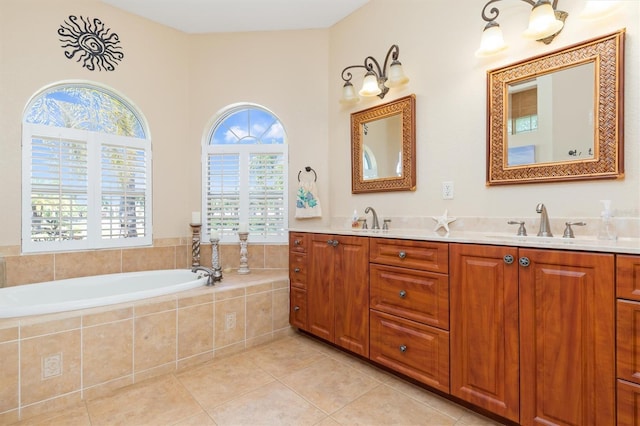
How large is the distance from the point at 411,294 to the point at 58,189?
274 centimetres

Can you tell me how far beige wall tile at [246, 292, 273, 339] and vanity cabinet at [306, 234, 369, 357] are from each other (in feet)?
1.09

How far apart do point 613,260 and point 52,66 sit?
3.64m

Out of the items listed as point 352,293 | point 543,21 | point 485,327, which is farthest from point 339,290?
point 543,21

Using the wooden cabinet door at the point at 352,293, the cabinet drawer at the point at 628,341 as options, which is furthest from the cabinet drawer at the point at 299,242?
the cabinet drawer at the point at 628,341

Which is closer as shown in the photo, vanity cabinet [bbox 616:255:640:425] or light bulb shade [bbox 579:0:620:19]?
vanity cabinet [bbox 616:255:640:425]

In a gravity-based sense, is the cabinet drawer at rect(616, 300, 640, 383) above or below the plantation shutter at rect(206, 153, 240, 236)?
below

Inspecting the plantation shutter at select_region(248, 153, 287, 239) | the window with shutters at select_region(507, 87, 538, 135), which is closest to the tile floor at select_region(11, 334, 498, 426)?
the plantation shutter at select_region(248, 153, 287, 239)

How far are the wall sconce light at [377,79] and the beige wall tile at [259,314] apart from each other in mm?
1788

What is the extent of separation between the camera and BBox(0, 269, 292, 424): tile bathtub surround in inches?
61.4

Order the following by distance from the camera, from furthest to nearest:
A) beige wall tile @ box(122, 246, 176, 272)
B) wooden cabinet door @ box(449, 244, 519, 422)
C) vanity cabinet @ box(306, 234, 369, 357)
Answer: beige wall tile @ box(122, 246, 176, 272) < vanity cabinet @ box(306, 234, 369, 357) < wooden cabinet door @ box(449, 244, 519, 422)

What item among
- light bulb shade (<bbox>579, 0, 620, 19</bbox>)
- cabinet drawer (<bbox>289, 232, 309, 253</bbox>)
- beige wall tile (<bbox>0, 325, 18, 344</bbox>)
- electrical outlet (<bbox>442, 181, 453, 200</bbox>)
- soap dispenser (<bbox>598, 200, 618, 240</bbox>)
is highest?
light bulb shade (<bbox>579, 0, 620, 19</bbox>)

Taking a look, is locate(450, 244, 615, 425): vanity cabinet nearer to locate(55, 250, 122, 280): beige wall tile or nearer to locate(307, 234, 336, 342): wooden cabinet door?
locate(307, 234, 336, 342): wooden cabinet door

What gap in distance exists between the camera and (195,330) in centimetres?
212

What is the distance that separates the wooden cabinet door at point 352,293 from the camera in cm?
199
